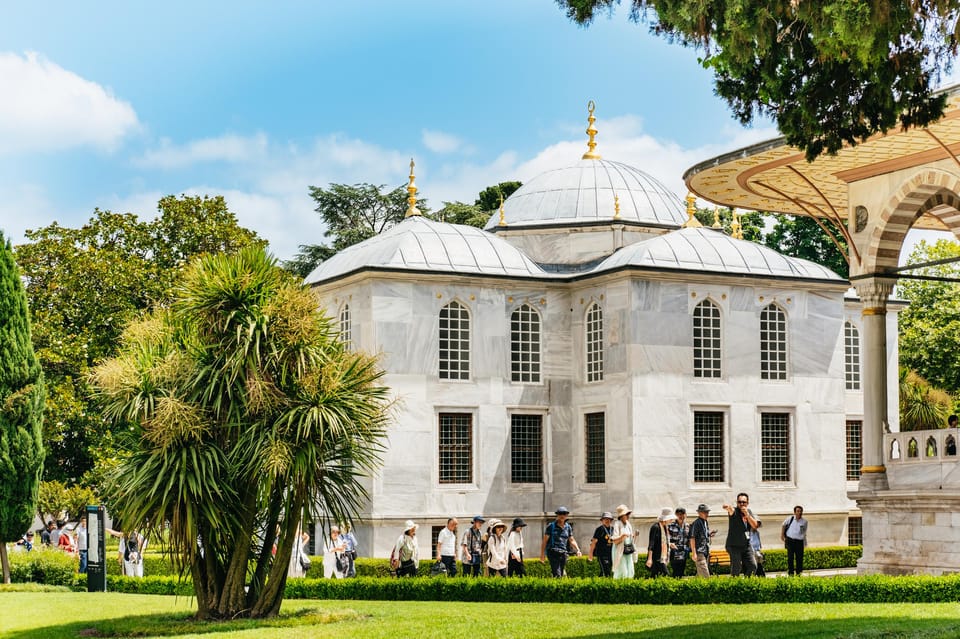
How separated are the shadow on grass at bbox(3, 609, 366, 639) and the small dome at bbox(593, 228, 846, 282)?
54.6ft

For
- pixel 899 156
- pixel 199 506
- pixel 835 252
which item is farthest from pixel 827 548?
pixel 835 252

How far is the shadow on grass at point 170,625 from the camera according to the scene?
16891 mm

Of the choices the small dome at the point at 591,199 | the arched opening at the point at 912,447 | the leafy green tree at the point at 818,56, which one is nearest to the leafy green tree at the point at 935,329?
the small dome at the point at 591,199

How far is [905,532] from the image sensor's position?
842 inches

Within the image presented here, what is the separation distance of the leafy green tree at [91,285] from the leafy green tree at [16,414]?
9.01m

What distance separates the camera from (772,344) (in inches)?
Result: 1341

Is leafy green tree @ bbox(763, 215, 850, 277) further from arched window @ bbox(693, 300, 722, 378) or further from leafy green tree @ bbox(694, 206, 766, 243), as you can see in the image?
arched window @ bbox(693, 300, 722, 378)

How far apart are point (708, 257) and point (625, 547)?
502 inches

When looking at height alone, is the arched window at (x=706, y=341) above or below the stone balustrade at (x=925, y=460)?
above

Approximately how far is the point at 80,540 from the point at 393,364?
8133 mm

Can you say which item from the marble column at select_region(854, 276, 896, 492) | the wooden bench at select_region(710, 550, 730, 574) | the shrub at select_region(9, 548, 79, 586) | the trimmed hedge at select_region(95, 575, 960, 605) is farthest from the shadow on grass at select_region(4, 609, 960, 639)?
the wooden bench at select_region(710, 550, 730, 574)

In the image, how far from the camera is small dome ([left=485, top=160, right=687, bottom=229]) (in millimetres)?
38312

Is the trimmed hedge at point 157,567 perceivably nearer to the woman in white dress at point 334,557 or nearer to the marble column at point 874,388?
the woman in white dress at point 334,557

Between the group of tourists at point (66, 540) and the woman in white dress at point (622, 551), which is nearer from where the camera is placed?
the woman in white dress at point (622, 551)
